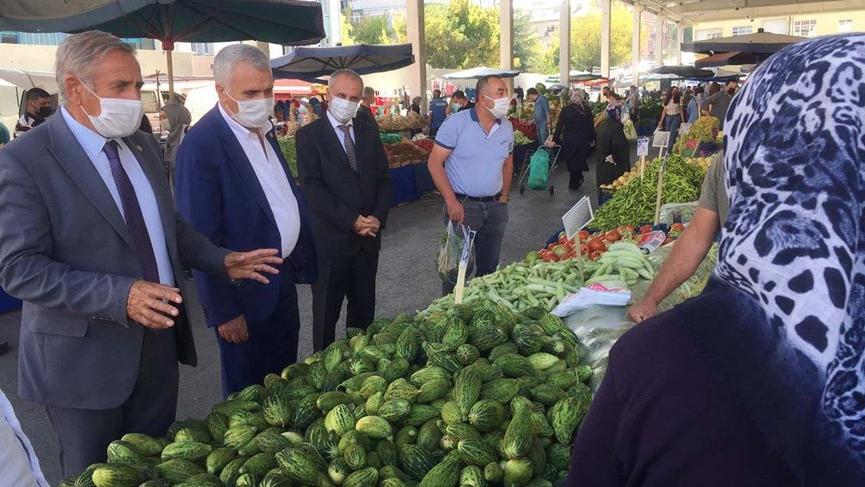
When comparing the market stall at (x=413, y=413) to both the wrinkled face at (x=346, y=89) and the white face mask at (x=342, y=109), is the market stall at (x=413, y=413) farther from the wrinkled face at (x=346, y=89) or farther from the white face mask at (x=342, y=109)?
the wrinkled face at (x=346, y=89)

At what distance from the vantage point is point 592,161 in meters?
18.0

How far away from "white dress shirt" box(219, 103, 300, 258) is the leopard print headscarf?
8.45ft

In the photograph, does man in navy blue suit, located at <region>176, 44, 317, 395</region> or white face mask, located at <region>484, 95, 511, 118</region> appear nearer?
man in navy blue suit, located at <region>176, 44, 317, 395</region>

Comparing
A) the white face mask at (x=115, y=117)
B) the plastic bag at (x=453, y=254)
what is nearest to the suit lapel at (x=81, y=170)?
the white face mask at (x=115, y=117)

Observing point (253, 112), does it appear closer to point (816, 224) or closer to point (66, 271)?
point (66, 271)

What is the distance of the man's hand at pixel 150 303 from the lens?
81.0 inches

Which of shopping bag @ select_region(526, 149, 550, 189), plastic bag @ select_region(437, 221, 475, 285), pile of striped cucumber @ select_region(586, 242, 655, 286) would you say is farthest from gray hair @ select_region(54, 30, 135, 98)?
shopping bag @ select_region(526, 149, 550, 189)

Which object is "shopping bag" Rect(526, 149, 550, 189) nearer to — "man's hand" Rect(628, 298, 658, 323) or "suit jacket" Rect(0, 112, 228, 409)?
"man's hand" Rect(628, 298, 658, 323)

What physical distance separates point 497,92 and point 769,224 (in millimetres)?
4383

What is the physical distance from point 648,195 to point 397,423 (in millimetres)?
4731

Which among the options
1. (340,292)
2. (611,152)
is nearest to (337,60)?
(611,152)

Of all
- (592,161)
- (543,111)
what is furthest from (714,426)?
(592,161)

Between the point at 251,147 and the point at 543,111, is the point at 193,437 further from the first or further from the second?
the point at 543,111

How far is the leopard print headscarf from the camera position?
0.72 meters
